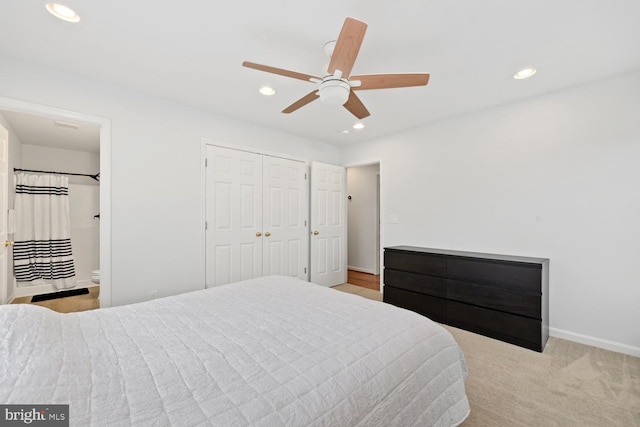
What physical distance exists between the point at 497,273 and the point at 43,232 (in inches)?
247

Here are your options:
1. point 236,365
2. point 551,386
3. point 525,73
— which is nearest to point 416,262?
point 551,386

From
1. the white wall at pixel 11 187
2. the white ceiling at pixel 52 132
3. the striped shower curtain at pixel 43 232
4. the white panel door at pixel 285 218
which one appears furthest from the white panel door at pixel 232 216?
the striped shower curtain at pixel 43 232

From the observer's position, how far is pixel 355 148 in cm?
473

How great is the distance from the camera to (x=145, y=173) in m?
2.88

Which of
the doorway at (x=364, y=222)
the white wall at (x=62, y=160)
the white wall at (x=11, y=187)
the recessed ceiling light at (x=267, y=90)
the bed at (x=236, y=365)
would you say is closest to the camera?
the bed at (x=236, y=365)

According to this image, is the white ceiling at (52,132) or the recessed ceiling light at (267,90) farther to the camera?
the white ceiling at (52,132)

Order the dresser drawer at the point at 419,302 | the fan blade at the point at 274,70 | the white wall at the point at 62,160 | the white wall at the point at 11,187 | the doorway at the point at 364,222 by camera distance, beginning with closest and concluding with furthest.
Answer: the fan blade at the point at 274,70 < the dresser drawer at the point at 419,302 < the white wall at the point at 11,187 < the white wall at the point at 62,160 < the doorway at the point at 364,222

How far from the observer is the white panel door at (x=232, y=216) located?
132 inches

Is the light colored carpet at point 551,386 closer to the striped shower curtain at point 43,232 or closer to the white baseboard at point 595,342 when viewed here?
the white baseboard at point 595,342

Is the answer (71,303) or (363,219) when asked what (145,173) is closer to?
(71,303)

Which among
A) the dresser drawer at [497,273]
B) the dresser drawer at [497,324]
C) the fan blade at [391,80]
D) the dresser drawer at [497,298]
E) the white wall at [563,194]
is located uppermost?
the fan blade at [391,80]

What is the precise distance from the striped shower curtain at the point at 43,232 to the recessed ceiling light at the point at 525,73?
630 cm

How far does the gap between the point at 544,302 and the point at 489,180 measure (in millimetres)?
1405

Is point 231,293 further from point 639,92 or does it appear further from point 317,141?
point 639,92
